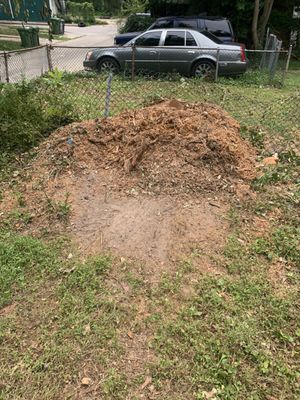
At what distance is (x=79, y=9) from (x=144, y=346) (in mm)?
46031

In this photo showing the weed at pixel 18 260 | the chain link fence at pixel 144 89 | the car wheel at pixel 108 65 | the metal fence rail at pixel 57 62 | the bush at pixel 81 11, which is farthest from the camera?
the bush at pixel 81 11

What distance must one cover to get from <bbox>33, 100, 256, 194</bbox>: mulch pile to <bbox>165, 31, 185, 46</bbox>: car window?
227 inches

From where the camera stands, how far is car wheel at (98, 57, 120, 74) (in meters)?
10.4

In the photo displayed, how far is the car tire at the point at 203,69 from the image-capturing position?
1016cm

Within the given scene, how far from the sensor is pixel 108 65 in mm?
10492

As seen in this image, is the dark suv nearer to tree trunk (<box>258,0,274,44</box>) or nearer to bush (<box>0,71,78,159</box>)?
tree trunk (<box>258,0,274,44</box>)

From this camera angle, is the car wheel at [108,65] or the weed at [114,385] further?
the car wheel at [108,65]

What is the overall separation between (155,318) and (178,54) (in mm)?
8768

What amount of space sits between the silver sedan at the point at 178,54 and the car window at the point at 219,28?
1826 millimetres

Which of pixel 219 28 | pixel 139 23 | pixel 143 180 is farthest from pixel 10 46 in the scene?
pixel 143 180

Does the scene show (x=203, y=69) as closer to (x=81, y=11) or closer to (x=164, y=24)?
(x=164, y=24)

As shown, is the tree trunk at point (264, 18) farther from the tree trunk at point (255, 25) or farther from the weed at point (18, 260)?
the weed at point (18, 260)

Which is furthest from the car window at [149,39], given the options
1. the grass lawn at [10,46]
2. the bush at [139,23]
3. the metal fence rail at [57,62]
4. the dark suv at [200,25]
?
the grass lawn at [10,46]

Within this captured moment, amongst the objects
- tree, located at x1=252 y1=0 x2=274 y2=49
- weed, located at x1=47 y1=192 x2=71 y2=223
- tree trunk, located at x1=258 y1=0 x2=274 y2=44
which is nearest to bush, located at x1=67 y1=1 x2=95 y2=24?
tree, located at x1=252 y1=0 x2=274 y2=49
